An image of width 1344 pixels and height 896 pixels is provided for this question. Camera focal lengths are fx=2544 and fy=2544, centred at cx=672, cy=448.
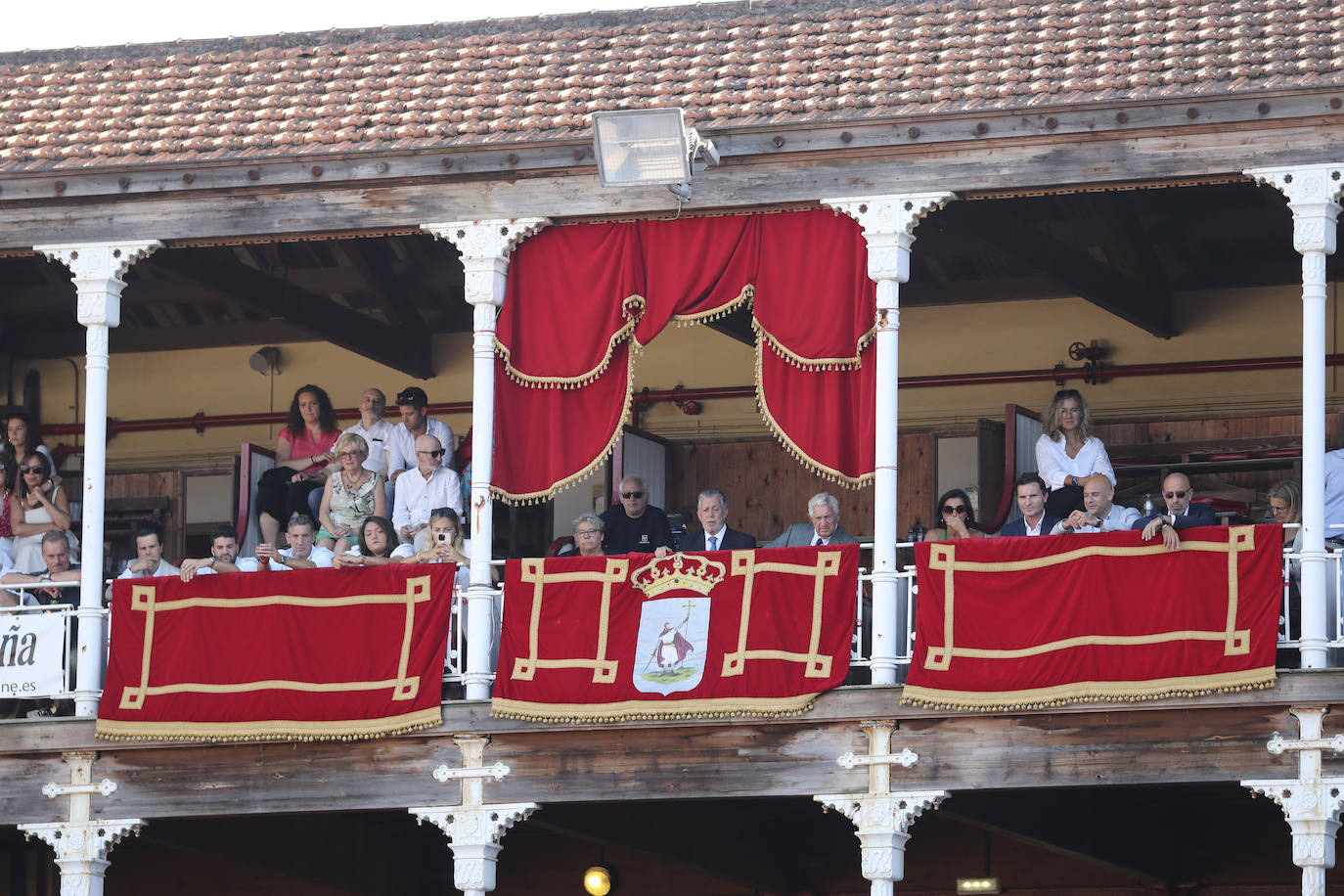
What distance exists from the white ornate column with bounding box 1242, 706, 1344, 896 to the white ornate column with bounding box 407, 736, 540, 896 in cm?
459

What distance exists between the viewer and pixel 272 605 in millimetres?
16609

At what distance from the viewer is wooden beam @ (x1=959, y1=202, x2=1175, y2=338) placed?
17672mm

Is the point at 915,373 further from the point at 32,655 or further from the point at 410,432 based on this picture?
the point at 32,655

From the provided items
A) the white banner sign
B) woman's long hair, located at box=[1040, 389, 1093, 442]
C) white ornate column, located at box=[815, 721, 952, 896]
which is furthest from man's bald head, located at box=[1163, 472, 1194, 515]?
the white banner sign

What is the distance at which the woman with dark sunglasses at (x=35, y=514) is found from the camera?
18.6 m

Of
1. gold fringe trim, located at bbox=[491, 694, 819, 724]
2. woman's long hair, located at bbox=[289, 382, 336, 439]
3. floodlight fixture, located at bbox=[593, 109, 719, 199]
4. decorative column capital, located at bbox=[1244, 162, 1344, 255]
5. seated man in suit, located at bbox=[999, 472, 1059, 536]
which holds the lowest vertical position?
gold fringe trim, located at bbox=[491, 694, 819, 724]

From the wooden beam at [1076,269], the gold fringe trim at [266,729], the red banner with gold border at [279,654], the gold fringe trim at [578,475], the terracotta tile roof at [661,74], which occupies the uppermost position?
the terracotta tile roof at [661,74]

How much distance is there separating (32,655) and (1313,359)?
8.43 metres

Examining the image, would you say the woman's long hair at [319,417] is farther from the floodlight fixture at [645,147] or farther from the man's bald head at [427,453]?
the floodlight fixture at [645,147]

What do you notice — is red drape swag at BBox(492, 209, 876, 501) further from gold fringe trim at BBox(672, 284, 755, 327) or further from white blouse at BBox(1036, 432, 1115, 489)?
white blouse at BBox(1036, 432, 1115, 489)

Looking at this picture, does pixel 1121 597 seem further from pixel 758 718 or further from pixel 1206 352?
pixel 1206 352

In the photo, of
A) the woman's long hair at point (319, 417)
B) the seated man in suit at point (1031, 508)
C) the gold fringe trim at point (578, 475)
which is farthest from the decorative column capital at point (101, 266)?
the seated man in suit at point (1031, 508)

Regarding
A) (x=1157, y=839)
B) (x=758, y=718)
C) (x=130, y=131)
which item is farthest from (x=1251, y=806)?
(x=130, y=131)

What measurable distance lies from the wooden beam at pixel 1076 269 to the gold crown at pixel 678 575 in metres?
3.14
